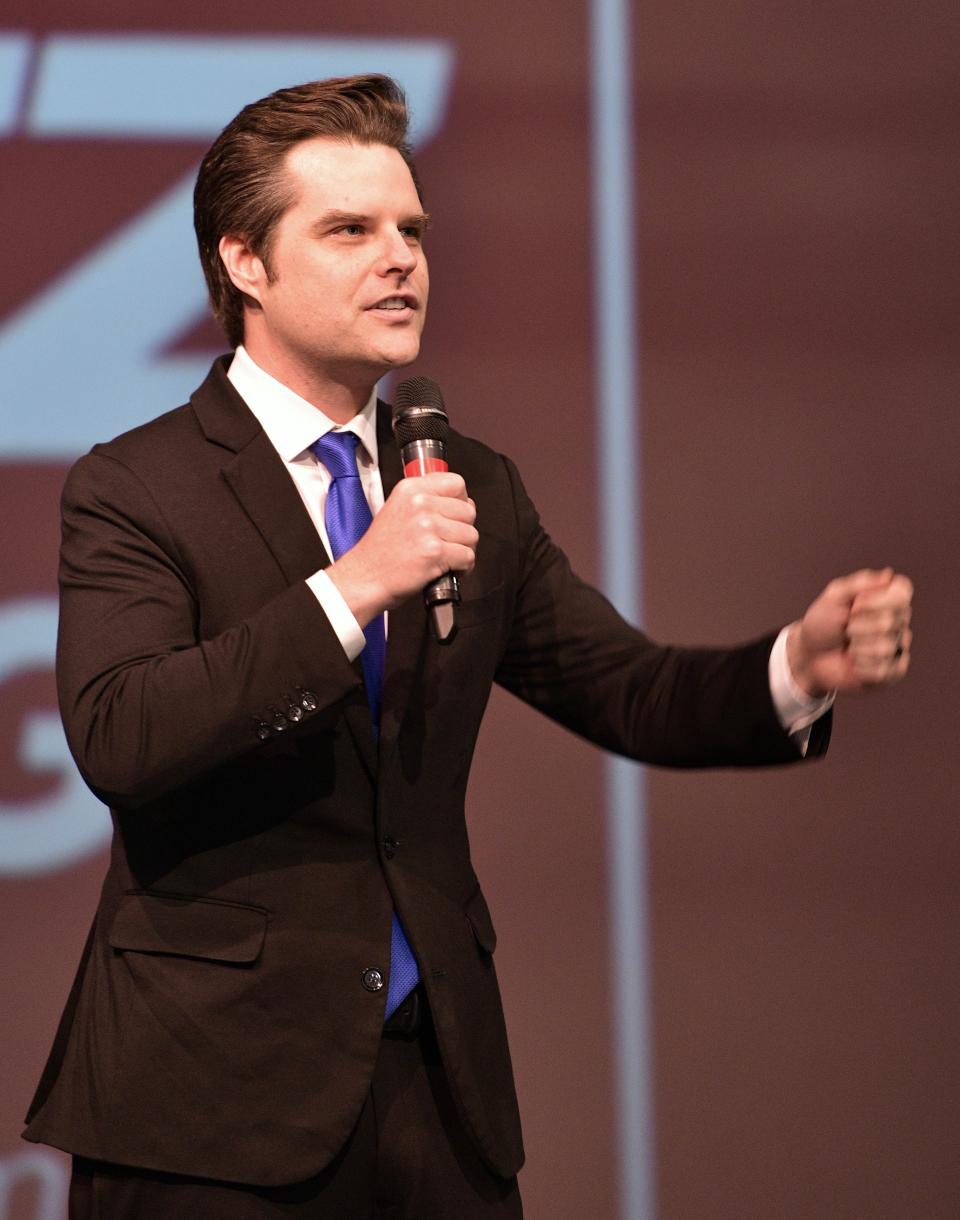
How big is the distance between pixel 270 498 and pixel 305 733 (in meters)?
0.30

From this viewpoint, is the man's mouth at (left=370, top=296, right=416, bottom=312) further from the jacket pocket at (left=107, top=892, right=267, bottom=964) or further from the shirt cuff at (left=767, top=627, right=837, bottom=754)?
the jacket pocket at (left=107, top=892, right=267, bottom=964)

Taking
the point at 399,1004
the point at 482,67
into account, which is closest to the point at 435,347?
the point at 482,67

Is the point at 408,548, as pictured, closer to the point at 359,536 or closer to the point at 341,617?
the point at 341,617

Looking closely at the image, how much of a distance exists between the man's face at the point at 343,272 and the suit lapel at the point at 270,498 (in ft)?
0.33

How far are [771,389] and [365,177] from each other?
123 centimetres

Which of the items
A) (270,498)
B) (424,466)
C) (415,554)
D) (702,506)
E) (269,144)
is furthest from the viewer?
(702,506)

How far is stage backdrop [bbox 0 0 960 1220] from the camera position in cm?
262

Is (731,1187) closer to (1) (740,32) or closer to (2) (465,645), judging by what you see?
(2) (465,645)

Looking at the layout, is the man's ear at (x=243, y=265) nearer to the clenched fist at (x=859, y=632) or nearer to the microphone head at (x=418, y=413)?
the microphone head at (x=418, y=413)

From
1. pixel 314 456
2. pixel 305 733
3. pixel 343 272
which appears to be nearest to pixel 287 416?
pixel 314 456

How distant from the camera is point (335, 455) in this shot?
1641mm

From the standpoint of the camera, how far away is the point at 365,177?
1680 millimetres

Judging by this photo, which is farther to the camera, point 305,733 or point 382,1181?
point 382,1181

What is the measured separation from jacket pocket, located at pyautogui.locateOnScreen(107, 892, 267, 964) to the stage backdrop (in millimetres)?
1163
